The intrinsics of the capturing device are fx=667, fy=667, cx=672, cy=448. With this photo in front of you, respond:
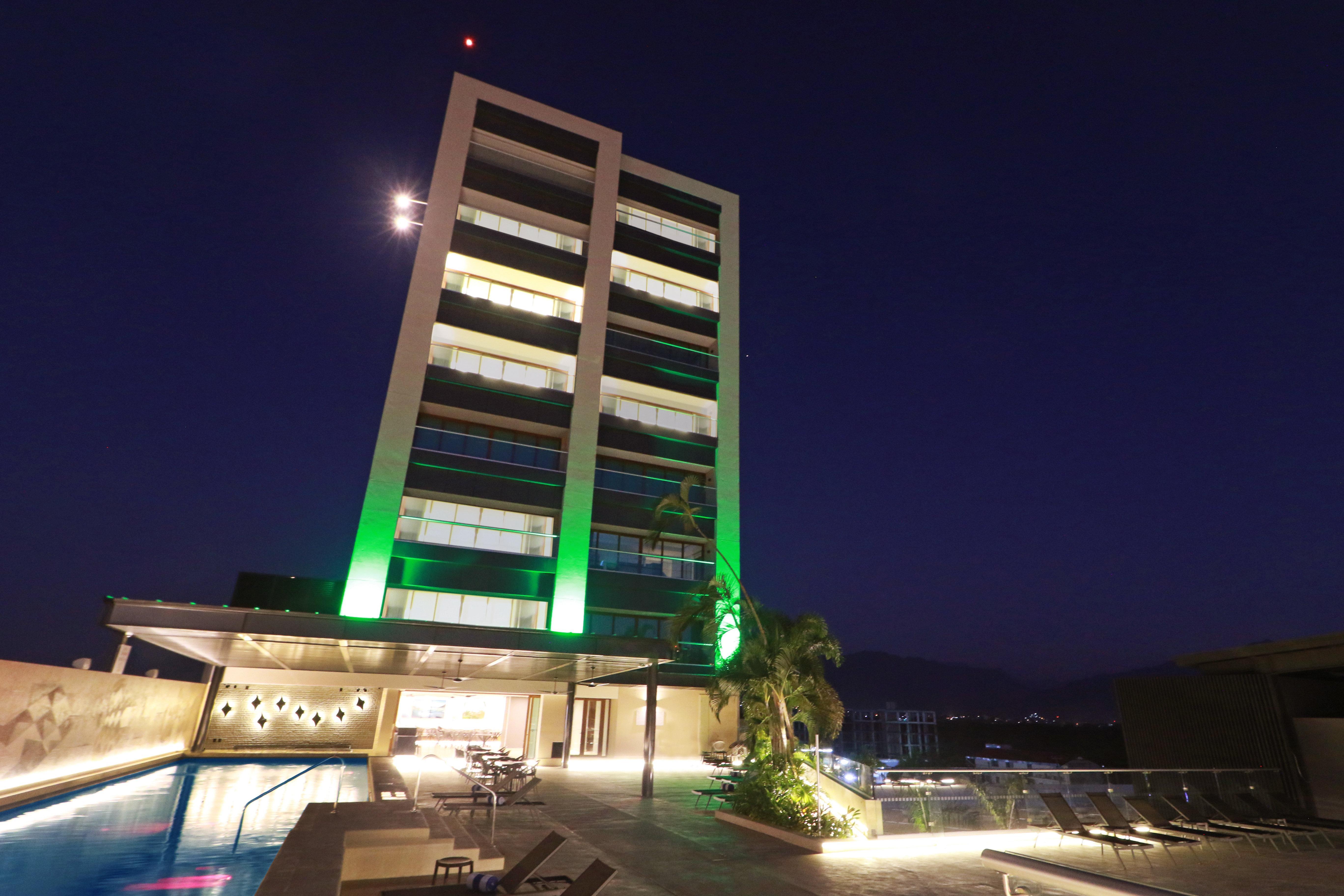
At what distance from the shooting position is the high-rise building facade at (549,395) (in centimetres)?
2988

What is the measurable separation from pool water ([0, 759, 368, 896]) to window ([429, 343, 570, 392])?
19546 mm

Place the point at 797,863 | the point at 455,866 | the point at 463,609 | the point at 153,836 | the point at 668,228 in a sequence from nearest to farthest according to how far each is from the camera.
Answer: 1. the point at 455,866
2. the point at 797,863
3. the point at 153,836
4. the point at 463,609
5. the point at 668,228

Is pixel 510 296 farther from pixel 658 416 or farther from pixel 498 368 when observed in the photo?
pixel 658 416

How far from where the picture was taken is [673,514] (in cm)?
2158

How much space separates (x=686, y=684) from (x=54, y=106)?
132ft

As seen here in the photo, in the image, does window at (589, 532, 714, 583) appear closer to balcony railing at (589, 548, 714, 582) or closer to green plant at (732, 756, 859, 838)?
balcony railing at (589, 548, 714, 582)

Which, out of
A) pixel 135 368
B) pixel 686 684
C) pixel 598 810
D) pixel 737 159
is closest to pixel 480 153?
pixel 737 159

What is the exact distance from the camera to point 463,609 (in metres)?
29.1

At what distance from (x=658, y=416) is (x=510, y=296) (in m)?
10.2

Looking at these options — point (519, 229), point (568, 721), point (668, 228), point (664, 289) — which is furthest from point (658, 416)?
point (568, 721)

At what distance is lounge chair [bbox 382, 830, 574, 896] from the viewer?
283 inches

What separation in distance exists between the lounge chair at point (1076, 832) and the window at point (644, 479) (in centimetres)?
2301

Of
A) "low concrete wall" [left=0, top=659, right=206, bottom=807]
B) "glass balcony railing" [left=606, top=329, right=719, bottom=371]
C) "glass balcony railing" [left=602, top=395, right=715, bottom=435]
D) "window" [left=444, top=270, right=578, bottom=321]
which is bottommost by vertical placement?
"low concrete wall" [left=0, top=659, right=206, bottom=807]

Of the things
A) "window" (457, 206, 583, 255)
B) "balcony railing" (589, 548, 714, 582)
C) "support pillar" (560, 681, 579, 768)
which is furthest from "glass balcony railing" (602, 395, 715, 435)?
"support pillar" (560, 681, 579, 768)
